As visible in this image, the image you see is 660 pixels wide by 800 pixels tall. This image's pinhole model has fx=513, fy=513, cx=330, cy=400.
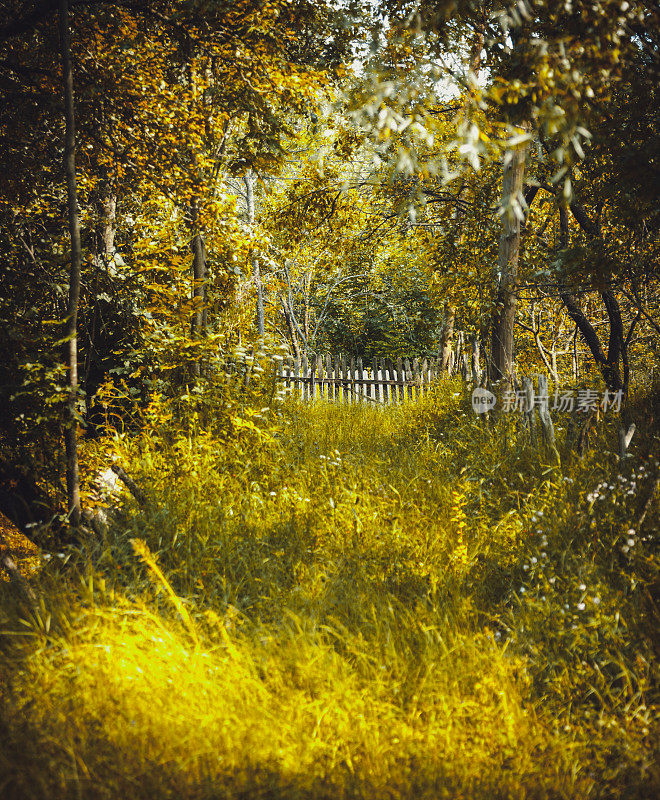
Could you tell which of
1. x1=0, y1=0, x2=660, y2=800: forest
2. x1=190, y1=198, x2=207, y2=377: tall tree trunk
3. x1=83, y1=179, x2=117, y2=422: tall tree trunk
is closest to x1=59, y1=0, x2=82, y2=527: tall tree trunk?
x1=0, y1=0, x2=660, y2=800: forest

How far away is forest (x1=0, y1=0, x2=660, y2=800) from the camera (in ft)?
6.93

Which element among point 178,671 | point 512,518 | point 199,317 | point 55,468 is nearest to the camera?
point 178,671

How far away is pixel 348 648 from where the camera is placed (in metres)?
2.51

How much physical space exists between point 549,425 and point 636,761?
2.73 meters

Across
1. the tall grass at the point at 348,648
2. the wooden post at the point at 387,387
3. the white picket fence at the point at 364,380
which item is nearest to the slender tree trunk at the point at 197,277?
the tall grass at the point at 348,648

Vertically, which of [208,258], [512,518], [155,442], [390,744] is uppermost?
[208,258]

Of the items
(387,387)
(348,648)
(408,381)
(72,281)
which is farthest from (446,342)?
(348,648)

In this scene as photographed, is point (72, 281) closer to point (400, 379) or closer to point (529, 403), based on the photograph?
point (529, 403)

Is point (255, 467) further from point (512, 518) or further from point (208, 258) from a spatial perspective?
point (208, 258)

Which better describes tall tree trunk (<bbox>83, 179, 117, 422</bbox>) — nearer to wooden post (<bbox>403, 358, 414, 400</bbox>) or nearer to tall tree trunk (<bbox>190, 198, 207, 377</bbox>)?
tall tree trunk (<bbox>190, 198, 207, 377</bbox>)

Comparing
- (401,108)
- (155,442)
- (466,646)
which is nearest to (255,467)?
(155,442)

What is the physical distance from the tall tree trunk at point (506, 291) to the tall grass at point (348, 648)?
2.16 m

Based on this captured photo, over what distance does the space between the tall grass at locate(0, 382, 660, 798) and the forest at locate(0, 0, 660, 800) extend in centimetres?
2

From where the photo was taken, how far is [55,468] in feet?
14.0
